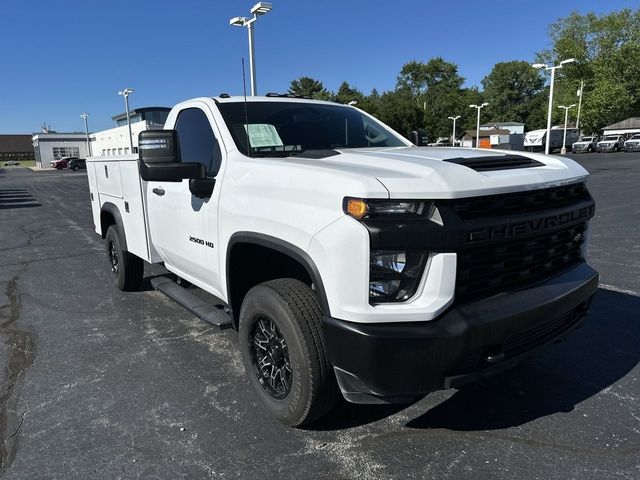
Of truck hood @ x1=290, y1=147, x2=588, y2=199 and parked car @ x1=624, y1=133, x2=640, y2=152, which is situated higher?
truck hood @ x1=290, y1=147, x2=588, y2=199

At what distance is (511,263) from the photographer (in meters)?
2.51

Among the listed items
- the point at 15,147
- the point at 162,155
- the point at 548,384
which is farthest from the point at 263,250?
the point at 15,147

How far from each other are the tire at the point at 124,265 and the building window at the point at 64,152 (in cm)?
7998

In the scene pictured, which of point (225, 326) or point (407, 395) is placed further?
point (225, 326)

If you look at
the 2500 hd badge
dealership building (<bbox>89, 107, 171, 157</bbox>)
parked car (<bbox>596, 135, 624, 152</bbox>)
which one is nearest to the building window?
dealership building (<bbox>89, 107, 171, 157</bbox>)

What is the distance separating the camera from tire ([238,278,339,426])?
2533 mm

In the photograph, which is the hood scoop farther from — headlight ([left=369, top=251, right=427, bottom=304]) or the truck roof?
the truck roof

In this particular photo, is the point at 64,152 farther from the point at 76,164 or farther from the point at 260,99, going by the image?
the point at 260,99

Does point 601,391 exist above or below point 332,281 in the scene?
below

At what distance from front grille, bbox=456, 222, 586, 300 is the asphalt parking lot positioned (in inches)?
24.6

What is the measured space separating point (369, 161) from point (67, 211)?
14.3 metres

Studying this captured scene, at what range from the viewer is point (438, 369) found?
2236mm

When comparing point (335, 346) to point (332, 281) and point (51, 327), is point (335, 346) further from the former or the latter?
point (51, 327)

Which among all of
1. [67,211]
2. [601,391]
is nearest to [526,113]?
[67,211]
